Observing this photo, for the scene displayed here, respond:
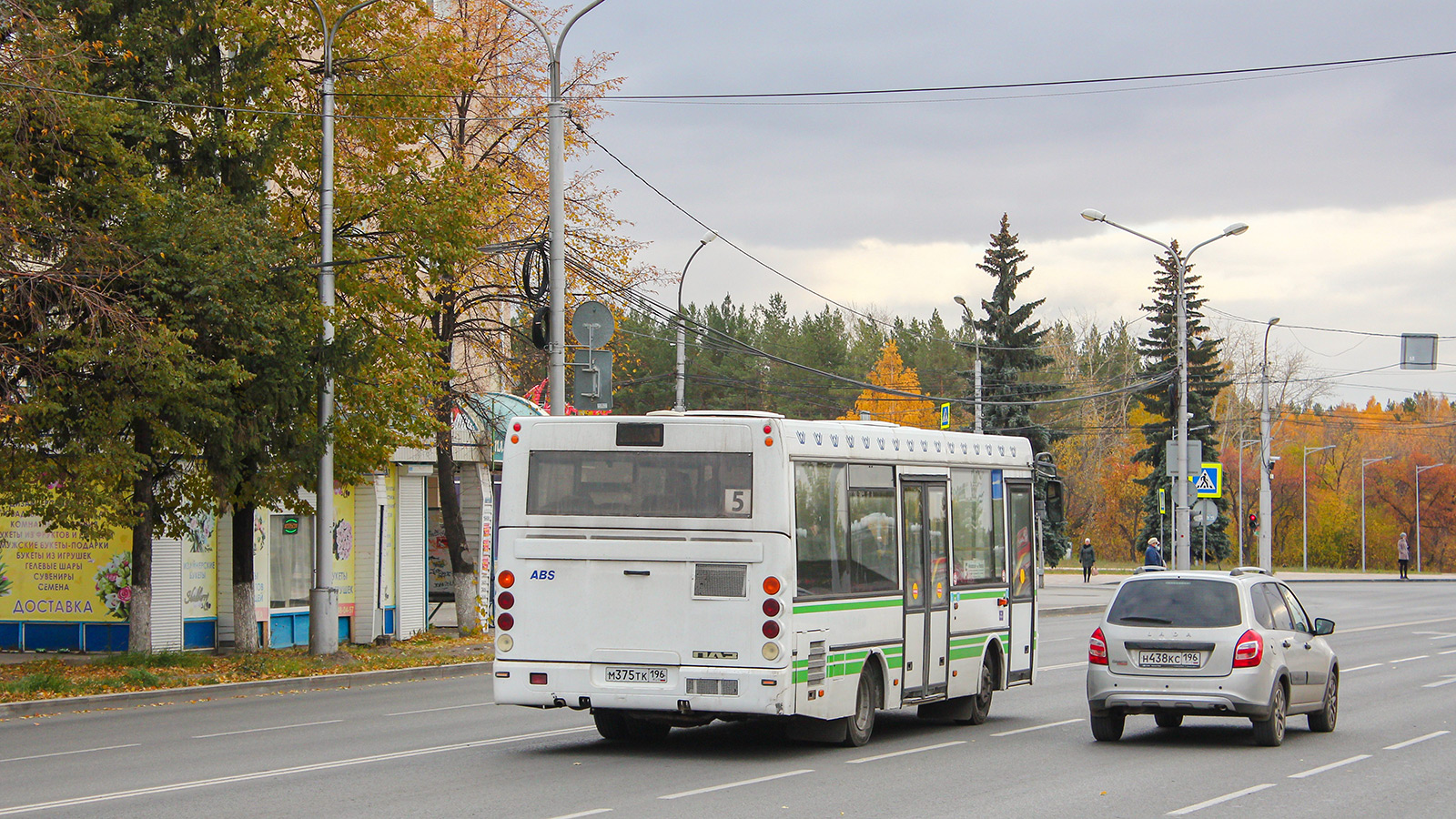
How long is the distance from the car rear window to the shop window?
17.7 metres

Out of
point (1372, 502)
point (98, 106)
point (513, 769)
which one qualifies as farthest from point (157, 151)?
point (1372, 502)

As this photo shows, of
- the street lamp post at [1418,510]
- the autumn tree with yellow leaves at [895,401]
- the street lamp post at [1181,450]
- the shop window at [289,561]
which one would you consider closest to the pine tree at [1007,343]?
the autumn tree with yellow leaves at [895,401]

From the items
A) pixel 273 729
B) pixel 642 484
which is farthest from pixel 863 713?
pixel 273 729

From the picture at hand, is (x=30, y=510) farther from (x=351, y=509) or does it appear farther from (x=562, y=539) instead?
(x=562, y=539)

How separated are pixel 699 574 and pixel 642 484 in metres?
0.93

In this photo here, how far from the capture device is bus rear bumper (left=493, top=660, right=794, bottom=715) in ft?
40.1

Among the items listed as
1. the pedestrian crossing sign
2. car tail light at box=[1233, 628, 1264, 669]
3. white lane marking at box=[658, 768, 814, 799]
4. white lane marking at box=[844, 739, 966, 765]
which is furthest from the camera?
the pedestrian crossing sign

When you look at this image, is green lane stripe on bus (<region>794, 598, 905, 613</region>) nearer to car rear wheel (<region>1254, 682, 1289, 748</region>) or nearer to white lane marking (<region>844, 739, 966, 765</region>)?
white lane marking (<region>844, 739, 966, 765</region>)

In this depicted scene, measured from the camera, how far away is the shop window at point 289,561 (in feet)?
91.7

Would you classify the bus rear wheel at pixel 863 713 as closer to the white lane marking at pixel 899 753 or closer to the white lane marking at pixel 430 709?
the white lane marking at pixel 899 753

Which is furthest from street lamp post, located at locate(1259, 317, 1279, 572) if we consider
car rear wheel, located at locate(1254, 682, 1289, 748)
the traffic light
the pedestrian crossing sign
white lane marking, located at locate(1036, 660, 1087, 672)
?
car rear wheel, located at locate(1254, 682, 1289, 748)

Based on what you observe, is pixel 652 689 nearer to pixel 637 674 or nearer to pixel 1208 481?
pixel 637 674

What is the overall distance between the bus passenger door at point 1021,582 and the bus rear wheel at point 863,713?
3.02 m

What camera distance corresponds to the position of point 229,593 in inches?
1044
